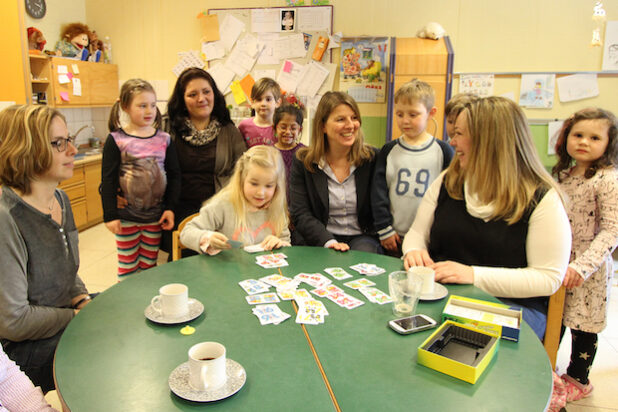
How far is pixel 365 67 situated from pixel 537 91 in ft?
5.91

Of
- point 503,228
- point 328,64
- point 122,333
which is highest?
point 328,64

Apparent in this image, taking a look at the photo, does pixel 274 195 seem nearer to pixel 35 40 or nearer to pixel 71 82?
pixel 71 82

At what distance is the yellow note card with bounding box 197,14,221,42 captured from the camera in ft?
17.0

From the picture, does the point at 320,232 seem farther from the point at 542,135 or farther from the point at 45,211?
the point at 542,135

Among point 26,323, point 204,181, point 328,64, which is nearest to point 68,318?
point 26,323

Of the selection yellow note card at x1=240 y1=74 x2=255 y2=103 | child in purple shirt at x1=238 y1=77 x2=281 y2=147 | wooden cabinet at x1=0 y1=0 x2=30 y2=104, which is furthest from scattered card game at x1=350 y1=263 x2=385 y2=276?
yellow note card at x1=240 y1=74 x2=255 y2=103

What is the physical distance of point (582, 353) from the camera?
7.07 ft

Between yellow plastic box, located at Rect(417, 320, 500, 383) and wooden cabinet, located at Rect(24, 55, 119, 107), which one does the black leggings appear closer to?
yellow plastic box, located at Rect(417, 320, 500, 383)

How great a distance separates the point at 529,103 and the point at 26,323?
479cm

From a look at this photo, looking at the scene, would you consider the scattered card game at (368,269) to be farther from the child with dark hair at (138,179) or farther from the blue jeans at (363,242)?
the child with dark hair at (138,179)

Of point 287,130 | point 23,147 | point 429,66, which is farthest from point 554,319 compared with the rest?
point 429,66

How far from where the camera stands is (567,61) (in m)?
4.58

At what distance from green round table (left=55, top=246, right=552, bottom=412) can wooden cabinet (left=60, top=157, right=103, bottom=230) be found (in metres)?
3.64

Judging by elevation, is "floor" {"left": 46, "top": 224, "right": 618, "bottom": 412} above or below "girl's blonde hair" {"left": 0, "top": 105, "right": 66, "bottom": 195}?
below
